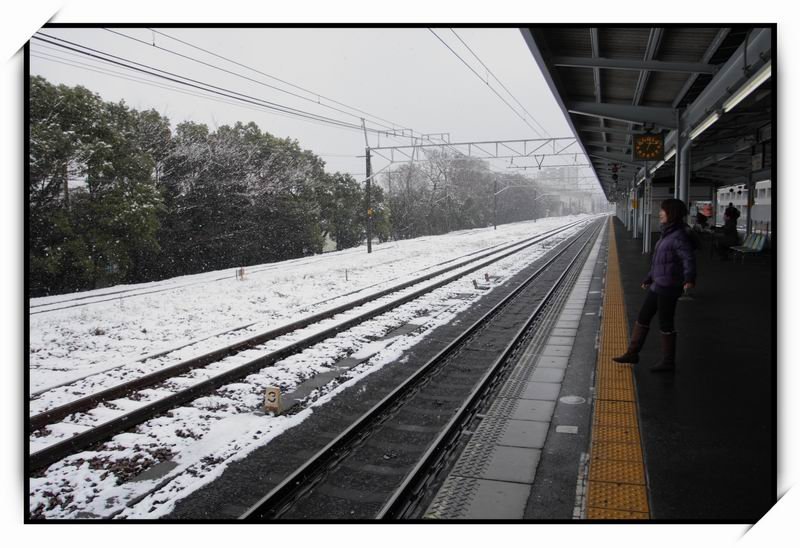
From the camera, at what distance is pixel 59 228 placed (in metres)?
13.2

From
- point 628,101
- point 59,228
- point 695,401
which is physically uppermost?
point 628,101

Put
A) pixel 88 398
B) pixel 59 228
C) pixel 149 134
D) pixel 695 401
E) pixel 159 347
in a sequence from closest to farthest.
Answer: pixel 695 401 < pixel 88 398 < pixel 159 347 < pixel 59 228 < pixel 149 134

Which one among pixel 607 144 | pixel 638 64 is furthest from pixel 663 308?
pixel 607 144

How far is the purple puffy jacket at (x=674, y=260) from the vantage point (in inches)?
207

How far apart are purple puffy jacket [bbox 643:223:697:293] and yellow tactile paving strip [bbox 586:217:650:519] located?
3.19 feet

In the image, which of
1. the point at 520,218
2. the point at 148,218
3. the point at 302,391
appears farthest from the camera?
the point at 520,218

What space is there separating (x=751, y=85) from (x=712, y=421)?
3463 millimetres

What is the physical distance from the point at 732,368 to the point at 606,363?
1.16 metres

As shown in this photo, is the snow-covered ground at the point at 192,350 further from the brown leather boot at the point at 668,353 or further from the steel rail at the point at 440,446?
the brown leather boot at the point at 668,353

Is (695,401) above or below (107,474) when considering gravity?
above

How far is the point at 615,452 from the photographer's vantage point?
4008 millimetres

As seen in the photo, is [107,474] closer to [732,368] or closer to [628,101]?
[732,368]

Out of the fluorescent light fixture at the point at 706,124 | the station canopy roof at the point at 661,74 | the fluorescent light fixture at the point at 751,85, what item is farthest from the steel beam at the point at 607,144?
the fluorescent light fixture at the point at 751,85

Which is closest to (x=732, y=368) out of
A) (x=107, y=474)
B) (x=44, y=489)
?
(x=107, y=474)
